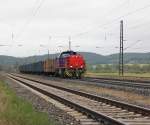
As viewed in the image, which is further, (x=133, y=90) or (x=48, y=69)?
(x=48, y=69)

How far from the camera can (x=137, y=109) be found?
50.6 ft

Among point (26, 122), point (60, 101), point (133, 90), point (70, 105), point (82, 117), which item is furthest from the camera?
point (133, 90)

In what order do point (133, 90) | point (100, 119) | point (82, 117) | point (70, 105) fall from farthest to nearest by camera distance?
point (133, 90) → point (70, 105) → point (82, 117) → point (100, 119)

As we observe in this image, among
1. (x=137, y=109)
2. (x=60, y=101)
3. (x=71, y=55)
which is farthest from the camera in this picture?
(x=71, y=55)

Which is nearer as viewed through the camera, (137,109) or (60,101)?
(137,109)

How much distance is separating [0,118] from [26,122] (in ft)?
2.64

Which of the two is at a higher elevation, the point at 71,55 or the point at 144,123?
the point at 71,55

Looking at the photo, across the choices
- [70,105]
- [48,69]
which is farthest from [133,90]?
[48,69]

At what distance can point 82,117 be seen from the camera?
47.1 ft

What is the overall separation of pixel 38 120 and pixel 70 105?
6.81 m

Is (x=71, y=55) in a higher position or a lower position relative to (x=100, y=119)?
higher

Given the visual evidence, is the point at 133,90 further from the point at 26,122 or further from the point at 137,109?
the point at 26,122

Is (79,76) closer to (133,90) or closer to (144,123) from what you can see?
(133,90)

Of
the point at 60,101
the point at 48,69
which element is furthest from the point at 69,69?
the point at 60,101
